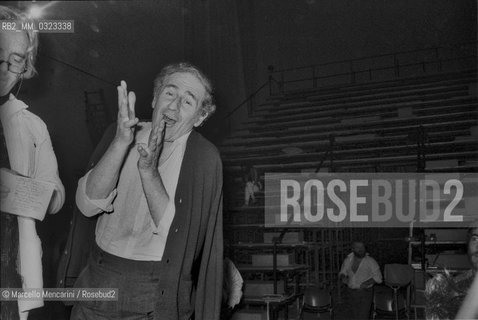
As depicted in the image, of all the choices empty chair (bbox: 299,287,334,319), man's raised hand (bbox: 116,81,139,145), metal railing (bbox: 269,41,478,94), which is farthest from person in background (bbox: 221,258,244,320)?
metal railing (bbox: 269,41,478,94)

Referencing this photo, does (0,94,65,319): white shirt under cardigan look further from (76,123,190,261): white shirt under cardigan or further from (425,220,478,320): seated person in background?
(425,220,478,320): seated person in background

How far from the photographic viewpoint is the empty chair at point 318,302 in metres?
3.92

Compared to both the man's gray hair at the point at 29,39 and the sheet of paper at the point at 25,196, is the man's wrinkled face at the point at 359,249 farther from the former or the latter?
the man's gray hair at the point at 29,39

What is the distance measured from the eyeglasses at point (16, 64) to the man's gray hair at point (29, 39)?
2 centimetres

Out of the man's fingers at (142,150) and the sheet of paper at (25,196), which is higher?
the man's fingers at (142,150)

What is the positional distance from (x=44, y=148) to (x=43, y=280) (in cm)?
61

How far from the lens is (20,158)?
2.14 m

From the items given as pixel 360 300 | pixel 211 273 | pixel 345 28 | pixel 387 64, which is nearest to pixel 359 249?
pixel 360 300

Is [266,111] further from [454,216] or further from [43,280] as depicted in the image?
[43,280]

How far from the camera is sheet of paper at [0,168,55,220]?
210cm

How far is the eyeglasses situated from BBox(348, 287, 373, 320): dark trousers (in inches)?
122

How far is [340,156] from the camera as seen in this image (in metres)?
4.26

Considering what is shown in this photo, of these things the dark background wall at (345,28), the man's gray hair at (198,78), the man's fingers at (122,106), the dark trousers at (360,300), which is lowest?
the dark trousers at (360,300)

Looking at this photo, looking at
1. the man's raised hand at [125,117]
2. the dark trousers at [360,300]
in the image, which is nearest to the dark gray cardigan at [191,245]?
the man's raised hand at [125,117]
